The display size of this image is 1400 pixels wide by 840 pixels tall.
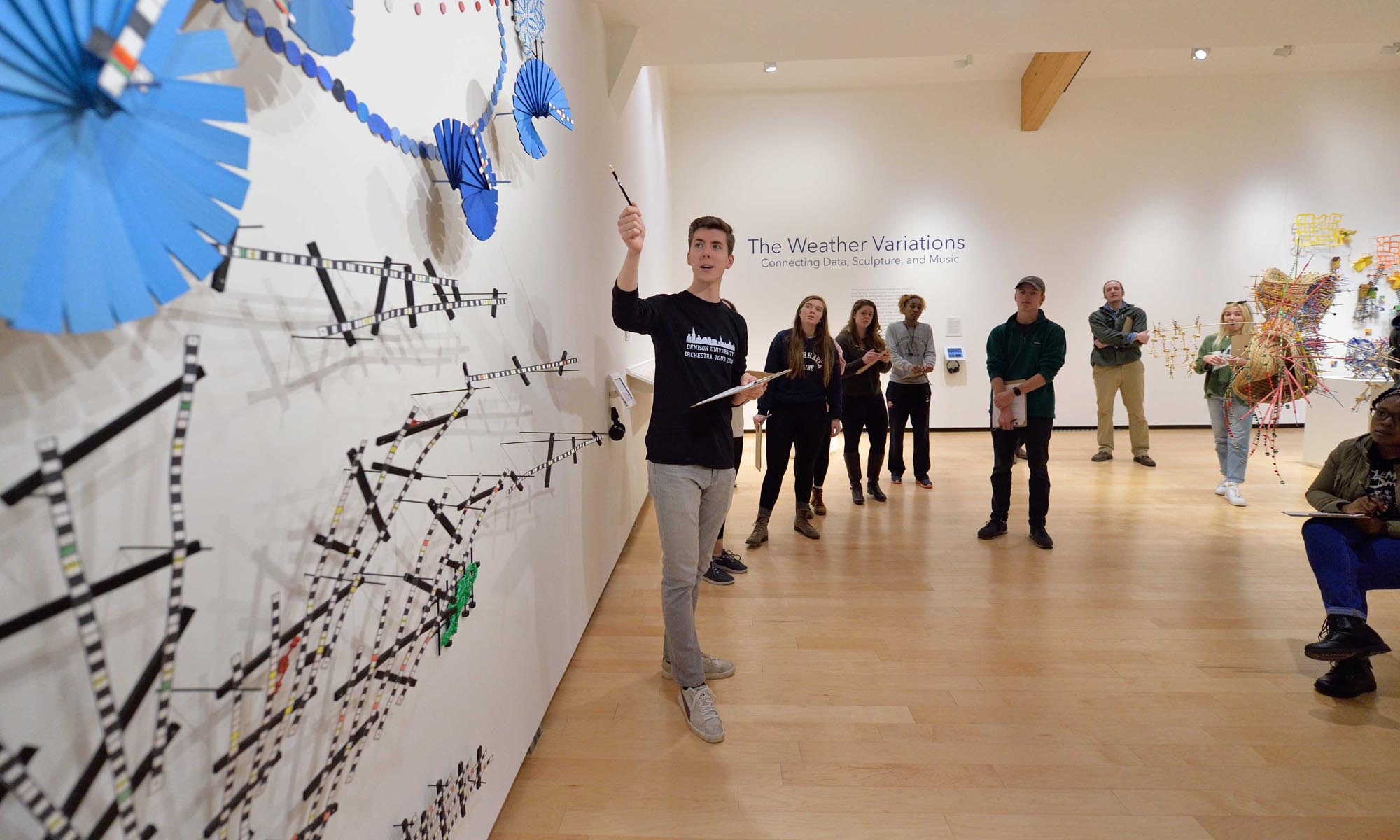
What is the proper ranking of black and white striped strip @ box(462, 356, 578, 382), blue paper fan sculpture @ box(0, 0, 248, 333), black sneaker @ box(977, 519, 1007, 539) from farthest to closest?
black sneaker @ box(977, 519, 1007, 539), black and white striped strip @ box(462, 356, 578, 382), blue paper fan sculpture @ box(0, 0, 248, 333)

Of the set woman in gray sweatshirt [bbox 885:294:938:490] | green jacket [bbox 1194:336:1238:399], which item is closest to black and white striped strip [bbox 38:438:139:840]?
woman in gray sweatshirt [bbox 885:294:938:490]

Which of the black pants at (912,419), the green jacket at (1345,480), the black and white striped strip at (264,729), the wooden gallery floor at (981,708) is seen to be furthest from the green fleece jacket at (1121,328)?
the black and white striped strip at (264,729)

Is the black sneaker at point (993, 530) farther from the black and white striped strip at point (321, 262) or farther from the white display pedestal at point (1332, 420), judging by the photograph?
the black and white striped strip at point (321, 262)

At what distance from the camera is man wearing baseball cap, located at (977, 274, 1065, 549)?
142 inches

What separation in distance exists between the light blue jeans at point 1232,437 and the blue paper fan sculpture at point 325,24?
17.7 ft

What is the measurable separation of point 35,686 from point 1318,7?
17.1 ft

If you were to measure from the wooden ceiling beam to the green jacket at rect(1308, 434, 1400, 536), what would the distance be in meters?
5.07

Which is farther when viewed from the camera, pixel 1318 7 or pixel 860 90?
pixel 860 90

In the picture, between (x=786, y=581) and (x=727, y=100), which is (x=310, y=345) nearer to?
(x=786, y=581)

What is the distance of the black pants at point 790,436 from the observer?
3752 mm

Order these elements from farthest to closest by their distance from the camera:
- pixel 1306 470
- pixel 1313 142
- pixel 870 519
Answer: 1. pixel 1313 142
2. pixel 1306 470
3. pixel 870 519

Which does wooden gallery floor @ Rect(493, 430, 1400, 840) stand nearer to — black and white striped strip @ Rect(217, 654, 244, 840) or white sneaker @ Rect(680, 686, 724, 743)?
white sneaker @ Rect(680, 686, 724, 743)

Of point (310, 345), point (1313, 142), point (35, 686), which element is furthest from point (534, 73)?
point (1313, 142)

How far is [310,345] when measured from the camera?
0.87 meters
